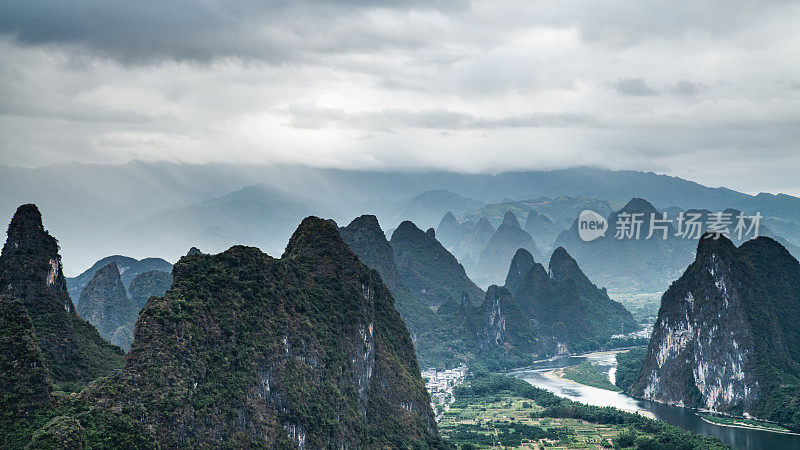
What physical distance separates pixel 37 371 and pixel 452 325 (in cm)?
11174

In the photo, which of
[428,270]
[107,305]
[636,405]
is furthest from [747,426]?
[107,305]

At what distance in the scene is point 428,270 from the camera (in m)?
183

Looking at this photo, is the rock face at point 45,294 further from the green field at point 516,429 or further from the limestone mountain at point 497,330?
the limestone mountain at point 497,330

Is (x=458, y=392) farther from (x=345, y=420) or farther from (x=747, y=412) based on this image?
(x=345, y=420)

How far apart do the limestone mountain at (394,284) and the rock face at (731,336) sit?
42587 millimetres

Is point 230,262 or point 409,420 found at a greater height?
point 230,262

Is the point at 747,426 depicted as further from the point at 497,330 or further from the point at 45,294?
the point at 45,294

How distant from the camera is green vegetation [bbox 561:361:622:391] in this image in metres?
122

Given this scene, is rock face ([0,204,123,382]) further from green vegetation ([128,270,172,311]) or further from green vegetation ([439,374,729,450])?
green vegetation ([128,270,172,311])

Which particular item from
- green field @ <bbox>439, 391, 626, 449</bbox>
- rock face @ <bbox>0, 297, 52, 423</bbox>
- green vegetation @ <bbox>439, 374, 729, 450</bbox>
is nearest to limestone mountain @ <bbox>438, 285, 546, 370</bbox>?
green vegetation @ <bbox>439, 374, 729, 450</bbox>

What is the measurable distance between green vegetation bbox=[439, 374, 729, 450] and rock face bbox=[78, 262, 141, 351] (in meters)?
59.0

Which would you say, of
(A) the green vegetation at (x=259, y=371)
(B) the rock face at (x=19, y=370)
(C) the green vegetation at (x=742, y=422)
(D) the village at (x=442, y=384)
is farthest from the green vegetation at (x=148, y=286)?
(B) the rock face at (x=19, y=370)

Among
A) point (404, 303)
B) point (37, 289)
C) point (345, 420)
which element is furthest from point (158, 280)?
point (345, 420)

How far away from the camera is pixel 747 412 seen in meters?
95.9
